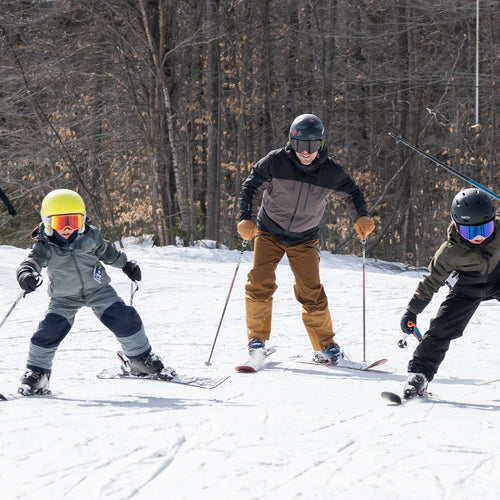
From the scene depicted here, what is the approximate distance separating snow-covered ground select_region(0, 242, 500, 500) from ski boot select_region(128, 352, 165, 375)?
11 cm

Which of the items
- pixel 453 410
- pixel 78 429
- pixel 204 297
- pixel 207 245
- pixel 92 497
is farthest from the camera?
pixel 207 245

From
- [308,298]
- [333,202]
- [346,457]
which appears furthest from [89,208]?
[346,457]

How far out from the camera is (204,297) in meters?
8.89

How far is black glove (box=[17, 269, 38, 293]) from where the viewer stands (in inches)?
165

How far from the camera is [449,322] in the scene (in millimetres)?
4211

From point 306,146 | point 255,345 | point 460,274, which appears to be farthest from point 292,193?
point 460,274

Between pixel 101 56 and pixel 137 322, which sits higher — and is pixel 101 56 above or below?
above

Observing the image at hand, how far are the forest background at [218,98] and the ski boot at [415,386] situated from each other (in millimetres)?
9804

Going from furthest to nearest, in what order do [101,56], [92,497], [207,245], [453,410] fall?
[101,56] < [207,245] < [453,410] < [92,497]

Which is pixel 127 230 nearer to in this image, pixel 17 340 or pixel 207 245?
pixel 207 245

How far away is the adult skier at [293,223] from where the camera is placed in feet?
17.5

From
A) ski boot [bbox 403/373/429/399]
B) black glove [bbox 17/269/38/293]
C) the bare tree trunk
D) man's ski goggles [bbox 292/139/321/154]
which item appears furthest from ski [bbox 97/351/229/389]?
the bare tree trunk

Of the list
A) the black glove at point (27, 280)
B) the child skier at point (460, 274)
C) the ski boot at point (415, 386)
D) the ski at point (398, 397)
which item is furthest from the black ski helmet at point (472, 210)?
the black glove at point (27, 280)

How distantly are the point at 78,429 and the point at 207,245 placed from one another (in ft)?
34.9
